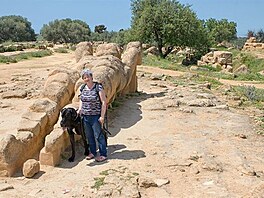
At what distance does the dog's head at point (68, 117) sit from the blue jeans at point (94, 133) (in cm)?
20

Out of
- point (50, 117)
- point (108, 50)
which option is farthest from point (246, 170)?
point (108, 50)

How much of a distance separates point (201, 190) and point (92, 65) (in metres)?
4.78

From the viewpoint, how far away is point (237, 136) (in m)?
7.67

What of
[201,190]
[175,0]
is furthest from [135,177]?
[175,0]

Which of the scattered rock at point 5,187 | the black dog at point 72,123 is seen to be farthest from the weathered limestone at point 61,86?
the scattered rock at point 5,187

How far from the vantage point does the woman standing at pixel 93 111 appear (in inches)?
235

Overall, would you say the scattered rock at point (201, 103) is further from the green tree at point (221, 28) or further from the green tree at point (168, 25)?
the green tree at point (221, 28)

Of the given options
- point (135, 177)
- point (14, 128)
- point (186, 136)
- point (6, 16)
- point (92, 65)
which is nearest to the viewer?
point (135, 177)

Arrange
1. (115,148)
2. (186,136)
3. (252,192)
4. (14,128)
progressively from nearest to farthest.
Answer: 1. (252,192)
2. (115,148)
3. (186,136)
4. (14,128)

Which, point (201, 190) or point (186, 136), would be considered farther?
point (186, 136)

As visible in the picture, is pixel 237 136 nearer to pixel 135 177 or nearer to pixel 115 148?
pixel 115 148

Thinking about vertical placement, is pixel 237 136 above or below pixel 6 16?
below

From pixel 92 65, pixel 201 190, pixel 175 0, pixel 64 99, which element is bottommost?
pixel 201 190

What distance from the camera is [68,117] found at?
6.24 metres
